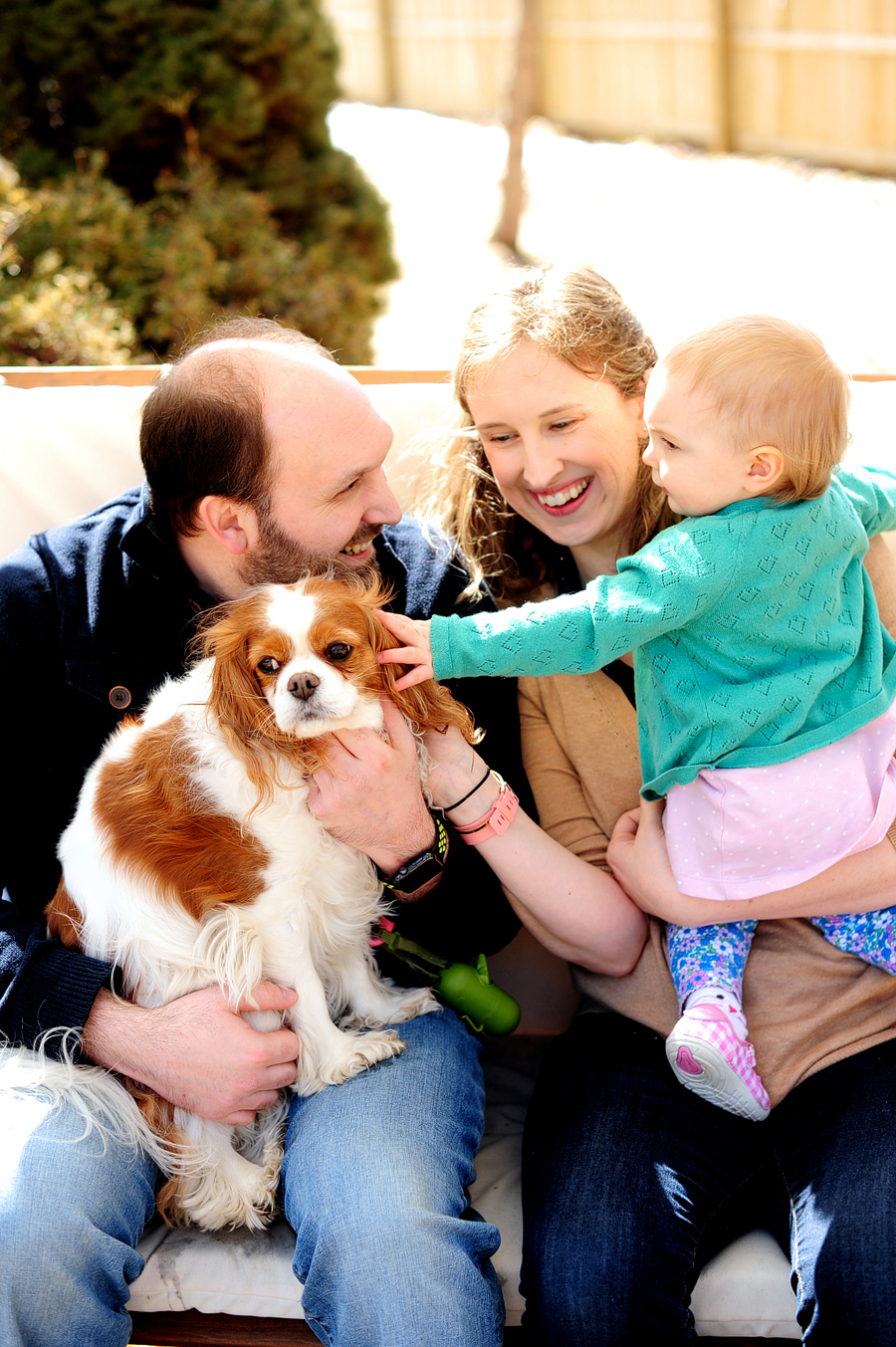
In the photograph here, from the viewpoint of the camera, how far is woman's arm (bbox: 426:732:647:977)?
6.95 feet

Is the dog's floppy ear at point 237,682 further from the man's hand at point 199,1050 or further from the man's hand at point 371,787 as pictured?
the man's hand at point 199,1050

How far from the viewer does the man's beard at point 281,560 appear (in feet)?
7.26

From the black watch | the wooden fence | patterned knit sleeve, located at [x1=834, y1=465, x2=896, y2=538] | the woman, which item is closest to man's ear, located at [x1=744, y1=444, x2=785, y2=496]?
patterned knit sleeve, located at [x1=834, y1=465, x2=896, y2=538]

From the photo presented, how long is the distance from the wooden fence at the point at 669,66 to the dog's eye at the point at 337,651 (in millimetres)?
7767

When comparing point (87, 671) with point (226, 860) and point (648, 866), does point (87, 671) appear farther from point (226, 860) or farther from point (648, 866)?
point (648, 866)

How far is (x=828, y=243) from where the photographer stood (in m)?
9.42

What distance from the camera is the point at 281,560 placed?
2240 mm

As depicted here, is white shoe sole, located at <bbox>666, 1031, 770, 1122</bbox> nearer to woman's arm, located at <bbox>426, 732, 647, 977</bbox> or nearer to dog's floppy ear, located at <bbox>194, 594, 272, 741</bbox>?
woman's arm, located at <bbox>426, 732, 647, 977</bbox>

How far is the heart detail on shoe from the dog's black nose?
0.85m

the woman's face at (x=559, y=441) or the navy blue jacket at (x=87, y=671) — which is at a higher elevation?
the woman's face at (x=559, y=441)

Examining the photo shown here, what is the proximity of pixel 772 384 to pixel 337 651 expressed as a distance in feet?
2.73

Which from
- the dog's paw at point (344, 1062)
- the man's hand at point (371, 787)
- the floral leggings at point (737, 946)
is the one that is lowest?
the dog's paw at point (344, 1062)

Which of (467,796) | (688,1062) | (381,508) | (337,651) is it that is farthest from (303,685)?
(688,1062)

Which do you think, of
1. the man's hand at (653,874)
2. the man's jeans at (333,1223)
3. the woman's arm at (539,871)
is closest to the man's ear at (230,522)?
the woman's arm at (539,871)
